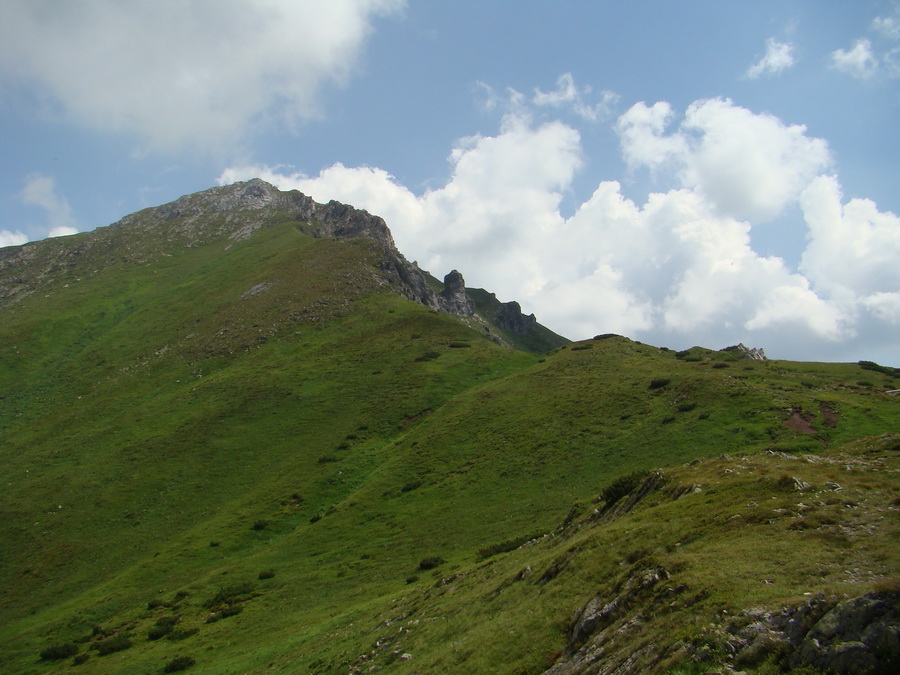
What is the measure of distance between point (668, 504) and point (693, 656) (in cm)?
1411

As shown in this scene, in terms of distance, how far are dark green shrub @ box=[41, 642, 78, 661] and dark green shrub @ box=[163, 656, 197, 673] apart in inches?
500

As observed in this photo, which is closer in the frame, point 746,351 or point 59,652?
point 59,652

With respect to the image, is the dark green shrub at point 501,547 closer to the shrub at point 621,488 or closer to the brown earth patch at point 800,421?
the shrub at point 621,488

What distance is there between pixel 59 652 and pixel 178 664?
15.1m

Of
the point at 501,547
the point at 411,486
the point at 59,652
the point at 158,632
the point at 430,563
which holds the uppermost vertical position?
the point at 411,486

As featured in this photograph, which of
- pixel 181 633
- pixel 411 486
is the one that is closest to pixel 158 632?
pixel 181 633

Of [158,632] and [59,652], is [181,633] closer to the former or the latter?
[158,632]

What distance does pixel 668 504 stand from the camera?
24.2 metres

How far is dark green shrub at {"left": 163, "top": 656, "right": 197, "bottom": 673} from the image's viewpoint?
33250mm

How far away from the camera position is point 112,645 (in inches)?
1545

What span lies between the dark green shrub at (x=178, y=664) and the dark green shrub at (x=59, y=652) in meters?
12.7

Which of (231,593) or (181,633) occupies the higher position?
(231,593)

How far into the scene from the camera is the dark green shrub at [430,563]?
1598 inches

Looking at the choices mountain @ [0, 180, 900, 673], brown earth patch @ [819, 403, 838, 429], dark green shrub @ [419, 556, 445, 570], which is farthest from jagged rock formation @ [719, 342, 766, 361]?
dark green shrub @ [419, 556, 445, 570]
